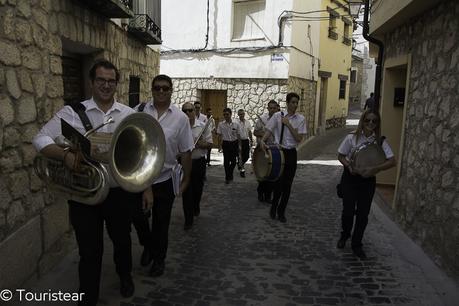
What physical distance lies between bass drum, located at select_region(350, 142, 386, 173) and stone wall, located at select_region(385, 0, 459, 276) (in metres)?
0.64

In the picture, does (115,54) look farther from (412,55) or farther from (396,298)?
(396,298)

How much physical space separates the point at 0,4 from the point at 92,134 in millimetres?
1295

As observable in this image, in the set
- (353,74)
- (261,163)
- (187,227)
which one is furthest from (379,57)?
(353,74)

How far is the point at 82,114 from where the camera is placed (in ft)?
9.41

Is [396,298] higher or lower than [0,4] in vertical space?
lower

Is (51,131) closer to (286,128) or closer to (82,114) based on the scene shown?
(82,114)

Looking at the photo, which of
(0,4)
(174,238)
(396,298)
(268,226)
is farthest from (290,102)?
(0,4)

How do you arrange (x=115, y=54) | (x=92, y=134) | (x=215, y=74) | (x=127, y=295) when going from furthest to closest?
(x=215, y=74)
(x=115, y=54)
(x=127, y=295)
(x=92, y=134)

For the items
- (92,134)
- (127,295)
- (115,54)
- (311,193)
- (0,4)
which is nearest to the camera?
(92,134)

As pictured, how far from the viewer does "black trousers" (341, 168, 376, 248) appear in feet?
14.5

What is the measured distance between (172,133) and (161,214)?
2.47 ft

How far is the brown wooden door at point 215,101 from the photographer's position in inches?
593

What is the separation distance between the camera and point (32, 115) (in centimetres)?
355

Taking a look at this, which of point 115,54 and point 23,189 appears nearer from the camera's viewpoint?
point 23,189
